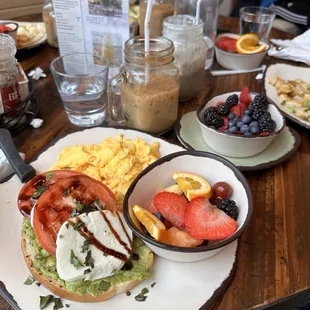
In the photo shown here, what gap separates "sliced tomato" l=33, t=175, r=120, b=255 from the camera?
2.56 ft

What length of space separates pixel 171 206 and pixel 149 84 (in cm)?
44

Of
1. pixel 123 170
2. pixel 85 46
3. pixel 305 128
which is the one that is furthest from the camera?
Result: pixel 85 46

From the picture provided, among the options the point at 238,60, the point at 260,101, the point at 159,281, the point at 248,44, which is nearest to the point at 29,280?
the point at 159,281

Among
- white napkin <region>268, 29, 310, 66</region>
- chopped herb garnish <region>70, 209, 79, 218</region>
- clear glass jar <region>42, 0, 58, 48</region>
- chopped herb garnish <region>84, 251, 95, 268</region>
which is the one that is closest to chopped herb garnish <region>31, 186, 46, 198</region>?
chopped herb garnish <region>70, 209, 79, 218</region>

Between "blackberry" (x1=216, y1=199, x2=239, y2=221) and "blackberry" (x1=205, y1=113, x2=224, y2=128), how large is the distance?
12.6 inches

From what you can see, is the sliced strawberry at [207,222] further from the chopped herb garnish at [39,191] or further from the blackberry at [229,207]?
the chopped herb garnish at [39,191]

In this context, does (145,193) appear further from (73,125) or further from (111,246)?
(73,125)

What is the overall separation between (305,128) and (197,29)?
0.52 m

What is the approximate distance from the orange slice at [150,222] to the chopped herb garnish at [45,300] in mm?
Answer: 243

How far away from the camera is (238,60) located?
63.4 inches

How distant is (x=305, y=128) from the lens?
4.16 ft

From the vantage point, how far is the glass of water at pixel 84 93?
1203 millimetres

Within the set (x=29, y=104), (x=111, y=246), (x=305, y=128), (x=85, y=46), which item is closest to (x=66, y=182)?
(x=111, y=246)

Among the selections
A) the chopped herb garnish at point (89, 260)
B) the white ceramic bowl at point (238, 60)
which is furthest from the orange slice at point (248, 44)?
the chopped herb garnish at point (89, 260)
